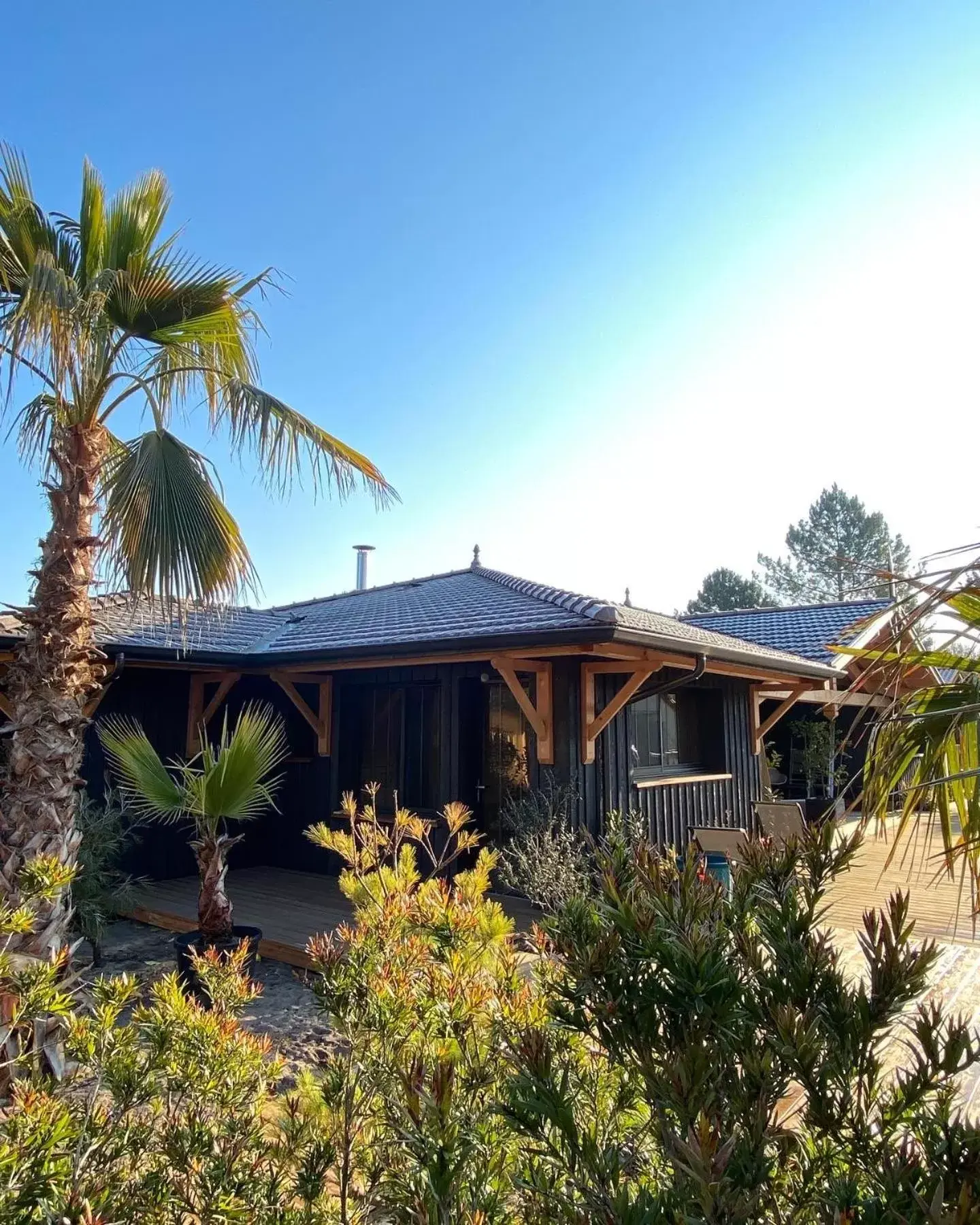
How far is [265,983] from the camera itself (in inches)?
206

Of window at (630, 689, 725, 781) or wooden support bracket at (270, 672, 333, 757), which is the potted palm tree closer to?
wooden support bracket at (270, 672, 333, 757)

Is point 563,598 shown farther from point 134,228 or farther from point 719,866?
point 134,228

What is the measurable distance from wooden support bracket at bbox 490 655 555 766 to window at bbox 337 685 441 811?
1.51m

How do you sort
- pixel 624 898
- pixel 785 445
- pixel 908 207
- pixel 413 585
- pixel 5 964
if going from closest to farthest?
1. pixel 624 898
2. pixel 5 964
3. pixel 908 207
4. pixel 785 445
5. pixel 413 585

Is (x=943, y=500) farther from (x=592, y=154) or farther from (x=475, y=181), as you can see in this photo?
(x=475, y=181)

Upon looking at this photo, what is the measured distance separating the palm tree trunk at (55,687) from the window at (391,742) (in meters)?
4.49

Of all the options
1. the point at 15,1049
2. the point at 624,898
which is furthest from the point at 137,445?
the point at 624,898

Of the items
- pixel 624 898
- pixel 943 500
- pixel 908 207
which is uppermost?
pixel 908 207

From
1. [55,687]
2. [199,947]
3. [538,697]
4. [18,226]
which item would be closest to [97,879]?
[199,947]

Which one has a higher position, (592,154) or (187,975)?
(592,154)

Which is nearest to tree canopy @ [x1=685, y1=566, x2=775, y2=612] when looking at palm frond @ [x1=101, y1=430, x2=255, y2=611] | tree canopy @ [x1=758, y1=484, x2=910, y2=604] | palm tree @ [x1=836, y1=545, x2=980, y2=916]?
tree canopy @ [x1=758, y1=484, x2=910, y2=604]

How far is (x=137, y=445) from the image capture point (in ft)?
15.0

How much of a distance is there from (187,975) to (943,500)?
515 cm

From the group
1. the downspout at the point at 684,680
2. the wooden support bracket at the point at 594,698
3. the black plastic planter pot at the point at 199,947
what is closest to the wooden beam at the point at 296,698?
Result: the wooden support bracket at the point at 594,698
